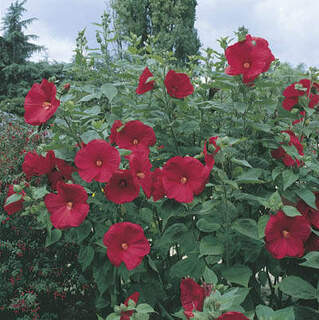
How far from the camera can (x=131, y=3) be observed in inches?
698

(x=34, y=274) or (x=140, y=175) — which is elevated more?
(x=140, y=175)

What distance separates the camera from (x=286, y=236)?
1.59 meters

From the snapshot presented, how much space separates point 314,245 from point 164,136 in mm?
866

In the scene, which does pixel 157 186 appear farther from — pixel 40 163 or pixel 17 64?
pixel 17 64

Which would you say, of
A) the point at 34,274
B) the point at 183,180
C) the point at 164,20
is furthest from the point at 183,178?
the point at 164,20

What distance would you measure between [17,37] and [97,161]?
68.2ft

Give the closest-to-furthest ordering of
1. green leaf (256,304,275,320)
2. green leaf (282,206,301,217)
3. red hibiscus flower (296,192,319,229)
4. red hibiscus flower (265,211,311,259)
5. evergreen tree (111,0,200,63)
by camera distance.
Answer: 1. green leaf (256,304,275,320)
2. green leaf (282,206,301,217)
3. red hibiscus flower (265,211,311,259)
4. red hibiscus flower (296,192,319,229)
5. evergreen tree (111,0,200,63)

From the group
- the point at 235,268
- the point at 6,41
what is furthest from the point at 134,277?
the point at 6,41

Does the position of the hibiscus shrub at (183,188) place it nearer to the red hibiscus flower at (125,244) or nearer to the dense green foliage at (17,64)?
the red hibiscus flower at (125,244)

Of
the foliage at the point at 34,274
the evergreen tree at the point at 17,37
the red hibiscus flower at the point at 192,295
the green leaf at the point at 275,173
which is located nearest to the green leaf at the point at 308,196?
the green leaf at the point at 275,173

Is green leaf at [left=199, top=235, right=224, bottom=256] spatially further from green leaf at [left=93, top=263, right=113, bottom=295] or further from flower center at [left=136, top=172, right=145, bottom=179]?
green leaf at [left=93, top=263, right=113, bottom=295]

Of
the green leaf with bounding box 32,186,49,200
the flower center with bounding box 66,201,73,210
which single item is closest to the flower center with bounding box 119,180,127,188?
the flower center with bounding box 66,201,73,210

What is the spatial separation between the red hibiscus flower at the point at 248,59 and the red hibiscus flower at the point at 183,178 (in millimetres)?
460

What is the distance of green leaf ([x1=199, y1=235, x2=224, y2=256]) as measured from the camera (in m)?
1.61
